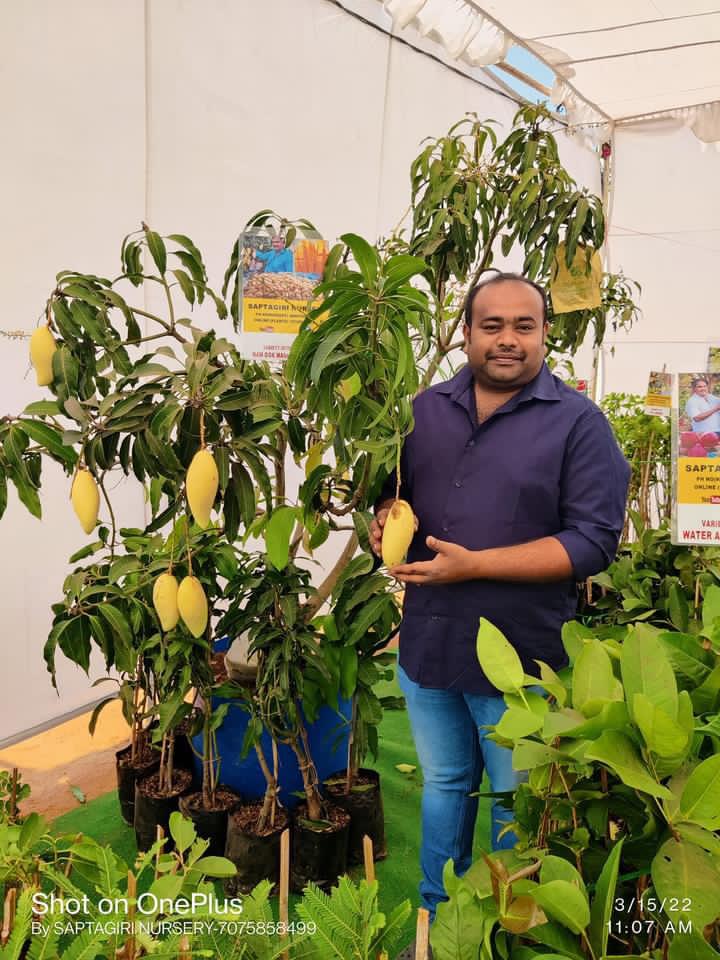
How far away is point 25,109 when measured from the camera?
6.63 ft

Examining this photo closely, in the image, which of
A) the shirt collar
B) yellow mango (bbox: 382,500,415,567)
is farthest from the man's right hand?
the shirt collar

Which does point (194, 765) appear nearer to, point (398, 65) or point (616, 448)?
point (616, 448)

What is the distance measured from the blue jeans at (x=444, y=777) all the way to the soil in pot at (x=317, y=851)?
226 millimetres

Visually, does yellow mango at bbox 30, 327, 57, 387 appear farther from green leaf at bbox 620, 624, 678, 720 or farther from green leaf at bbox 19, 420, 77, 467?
green leaf at bbox 620, 624, 678, 720

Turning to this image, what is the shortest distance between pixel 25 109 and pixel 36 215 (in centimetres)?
27

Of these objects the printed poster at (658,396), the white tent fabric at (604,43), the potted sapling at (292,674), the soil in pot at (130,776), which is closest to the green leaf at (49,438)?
the potted sapling at (292,674)

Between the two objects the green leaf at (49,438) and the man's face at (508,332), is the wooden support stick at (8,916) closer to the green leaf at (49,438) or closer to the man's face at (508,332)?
the green leaf at (49,438)

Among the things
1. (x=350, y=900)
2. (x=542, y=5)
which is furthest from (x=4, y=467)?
(x=542, y=5)

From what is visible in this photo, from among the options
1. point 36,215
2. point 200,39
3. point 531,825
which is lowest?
point 531,825

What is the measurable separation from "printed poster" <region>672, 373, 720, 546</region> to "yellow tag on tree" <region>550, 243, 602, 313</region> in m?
0.49

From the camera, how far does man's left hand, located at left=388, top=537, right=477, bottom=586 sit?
1.19 metres

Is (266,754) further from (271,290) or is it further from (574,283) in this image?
(574,283)

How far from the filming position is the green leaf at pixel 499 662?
623 mm

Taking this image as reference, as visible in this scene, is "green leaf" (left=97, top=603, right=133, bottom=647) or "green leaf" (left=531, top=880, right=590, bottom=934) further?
"green leaf" (left=97, top=603, right=133, bottom=647)
